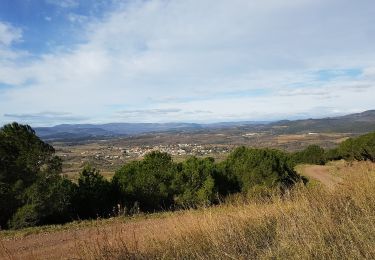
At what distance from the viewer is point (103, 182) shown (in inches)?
927

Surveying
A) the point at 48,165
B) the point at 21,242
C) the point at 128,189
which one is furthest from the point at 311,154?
the point at 21,242

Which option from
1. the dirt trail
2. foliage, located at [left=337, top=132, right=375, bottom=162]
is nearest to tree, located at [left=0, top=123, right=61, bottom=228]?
the dirt trail

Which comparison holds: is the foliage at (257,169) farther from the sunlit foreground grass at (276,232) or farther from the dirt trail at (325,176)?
the sunlit foreground grass at (276,232)

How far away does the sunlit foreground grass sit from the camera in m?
4.17

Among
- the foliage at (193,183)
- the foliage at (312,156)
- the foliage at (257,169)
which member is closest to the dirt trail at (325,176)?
the foliage at (257,169)

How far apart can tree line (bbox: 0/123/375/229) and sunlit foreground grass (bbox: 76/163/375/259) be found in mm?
8250

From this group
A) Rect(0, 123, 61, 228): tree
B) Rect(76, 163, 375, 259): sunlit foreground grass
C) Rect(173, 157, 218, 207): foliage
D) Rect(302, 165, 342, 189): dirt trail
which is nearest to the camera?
Rect(76, 163, 375, 259): sunlit foreground grass

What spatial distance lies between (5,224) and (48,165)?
3465 millimetres

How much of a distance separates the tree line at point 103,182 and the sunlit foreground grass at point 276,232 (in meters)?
8.25

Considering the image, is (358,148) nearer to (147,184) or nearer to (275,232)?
(147,184)

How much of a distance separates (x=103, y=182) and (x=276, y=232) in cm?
1910

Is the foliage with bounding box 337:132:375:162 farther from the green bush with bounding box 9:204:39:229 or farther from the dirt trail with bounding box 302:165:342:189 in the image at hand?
the green bush with bounding box 9:204:39:229

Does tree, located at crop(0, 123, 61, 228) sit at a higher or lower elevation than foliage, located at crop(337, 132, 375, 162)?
higher

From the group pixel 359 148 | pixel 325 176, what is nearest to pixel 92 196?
pixel 325 176
